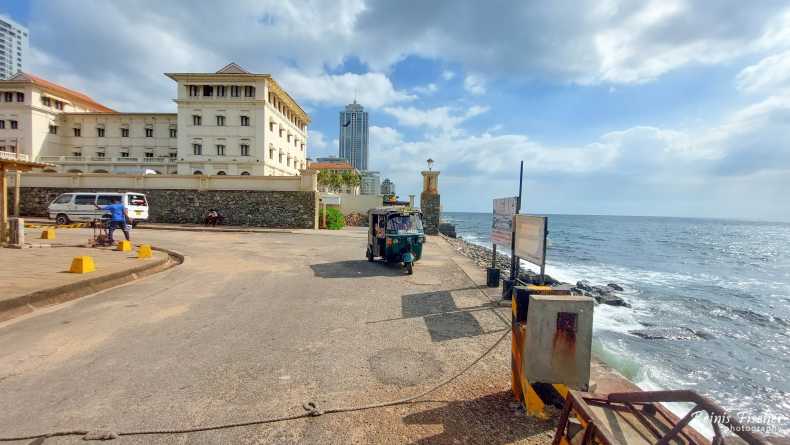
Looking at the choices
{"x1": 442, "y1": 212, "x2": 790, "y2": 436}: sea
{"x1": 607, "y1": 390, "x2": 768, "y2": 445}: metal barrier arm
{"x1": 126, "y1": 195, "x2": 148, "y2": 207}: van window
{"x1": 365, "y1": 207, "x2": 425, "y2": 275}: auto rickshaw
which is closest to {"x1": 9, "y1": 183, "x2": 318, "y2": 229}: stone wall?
{"x1": 126, "y1": 195, "x2": 148, "y2": 207}: van window

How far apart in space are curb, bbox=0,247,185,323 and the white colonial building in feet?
119

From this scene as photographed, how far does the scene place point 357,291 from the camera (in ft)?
28.4

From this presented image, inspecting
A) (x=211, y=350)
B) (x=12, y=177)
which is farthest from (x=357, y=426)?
(x=12, y=177)

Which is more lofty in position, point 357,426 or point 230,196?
point 230,196

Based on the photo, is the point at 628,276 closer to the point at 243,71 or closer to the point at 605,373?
the point at 605,373

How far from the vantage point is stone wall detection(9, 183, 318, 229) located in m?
27.7

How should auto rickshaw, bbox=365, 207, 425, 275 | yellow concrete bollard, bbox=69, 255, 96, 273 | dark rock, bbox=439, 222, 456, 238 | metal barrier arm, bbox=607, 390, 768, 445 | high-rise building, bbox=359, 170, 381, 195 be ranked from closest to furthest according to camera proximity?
metal barrier arm, bbox=607, 390, 768, 445, yellow concrete bollard, bbox=69, 255, 96, 273, auto rickshaw, bbox=365, 207, 425, 275, dark rock, bbox=439, 222, 456, 238, high-rise building, bbox=359, 170, 381, 195

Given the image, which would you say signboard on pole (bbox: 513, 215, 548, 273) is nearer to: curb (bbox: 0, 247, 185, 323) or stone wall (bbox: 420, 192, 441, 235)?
curb (bbox: 0, 247, 185, 323)

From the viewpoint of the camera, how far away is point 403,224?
1188 centimetres

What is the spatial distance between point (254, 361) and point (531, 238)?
5559 mm

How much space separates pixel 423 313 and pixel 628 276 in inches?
825

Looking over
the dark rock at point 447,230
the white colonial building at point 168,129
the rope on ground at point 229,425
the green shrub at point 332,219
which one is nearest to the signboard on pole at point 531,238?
the rope on ground at point 229,425

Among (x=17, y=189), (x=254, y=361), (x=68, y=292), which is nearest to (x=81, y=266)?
(x=68, y=292)

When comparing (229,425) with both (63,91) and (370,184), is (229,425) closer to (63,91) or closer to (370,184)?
(63,91)
